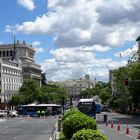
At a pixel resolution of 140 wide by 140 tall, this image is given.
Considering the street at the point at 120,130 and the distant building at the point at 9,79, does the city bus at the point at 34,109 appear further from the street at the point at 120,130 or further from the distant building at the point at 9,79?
the street at the point at 120,130

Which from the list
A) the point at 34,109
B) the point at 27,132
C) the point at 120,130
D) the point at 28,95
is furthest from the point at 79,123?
the point at 28,95

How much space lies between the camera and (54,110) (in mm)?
121938

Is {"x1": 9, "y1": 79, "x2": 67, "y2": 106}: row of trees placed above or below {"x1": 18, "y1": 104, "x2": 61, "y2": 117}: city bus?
above

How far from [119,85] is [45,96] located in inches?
3082

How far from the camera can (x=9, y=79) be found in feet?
558

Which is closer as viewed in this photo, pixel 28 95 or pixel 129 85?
pixel 129 85

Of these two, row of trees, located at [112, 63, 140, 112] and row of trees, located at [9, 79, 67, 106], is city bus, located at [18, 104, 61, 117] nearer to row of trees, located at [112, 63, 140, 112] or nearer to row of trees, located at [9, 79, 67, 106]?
row of trees, located at [112, 63, 140, 112]

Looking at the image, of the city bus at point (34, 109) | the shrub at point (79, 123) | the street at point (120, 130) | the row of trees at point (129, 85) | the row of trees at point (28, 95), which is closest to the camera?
the shrub at point (79, 123)

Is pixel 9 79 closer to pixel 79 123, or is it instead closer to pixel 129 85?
pixel 129 85

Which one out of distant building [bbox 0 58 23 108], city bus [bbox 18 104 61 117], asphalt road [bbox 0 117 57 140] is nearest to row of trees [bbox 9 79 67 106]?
distant building [bbox 0 58 23 108]

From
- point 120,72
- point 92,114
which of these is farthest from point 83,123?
point 120,72

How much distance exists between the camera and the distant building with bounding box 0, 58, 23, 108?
16050 centimetres

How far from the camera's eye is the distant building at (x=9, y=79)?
160500 mm

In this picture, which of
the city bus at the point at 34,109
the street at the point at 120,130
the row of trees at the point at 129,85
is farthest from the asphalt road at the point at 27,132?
the city bus at the point at 34,109
